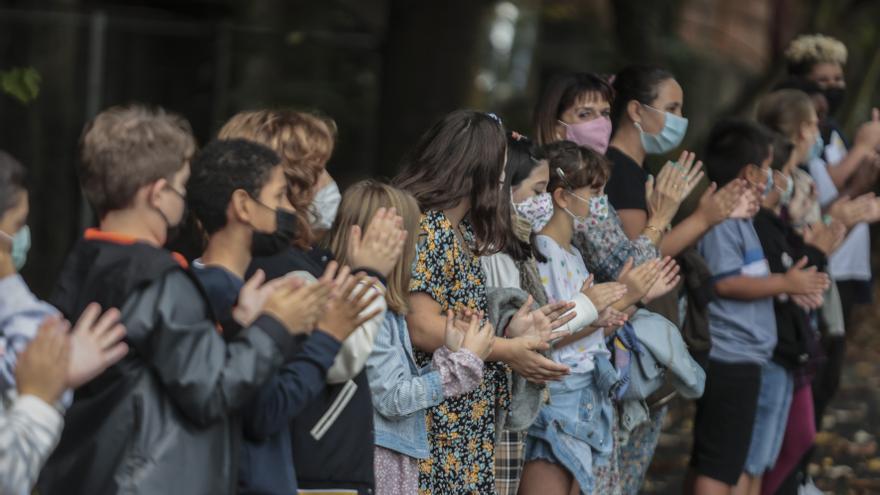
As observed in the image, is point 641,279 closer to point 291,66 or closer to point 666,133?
point 666,133

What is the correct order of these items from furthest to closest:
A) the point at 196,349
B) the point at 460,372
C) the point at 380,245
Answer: the point at 460,372, the point at 380,245, the point at 196,349

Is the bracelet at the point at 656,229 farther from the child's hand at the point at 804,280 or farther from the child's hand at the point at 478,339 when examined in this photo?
the child's hand at the point at 478,339

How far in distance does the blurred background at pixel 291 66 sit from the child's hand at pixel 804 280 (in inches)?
93.4

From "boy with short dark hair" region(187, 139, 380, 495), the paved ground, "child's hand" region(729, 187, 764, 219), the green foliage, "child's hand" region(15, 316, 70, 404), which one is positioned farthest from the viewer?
the paved ground

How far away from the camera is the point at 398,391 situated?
512 centimetres

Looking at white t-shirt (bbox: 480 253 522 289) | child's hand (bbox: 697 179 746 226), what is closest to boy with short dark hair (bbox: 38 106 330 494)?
white t-shirt (bbox: 480 253 522 289)

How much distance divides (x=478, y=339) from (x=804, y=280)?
2.55m

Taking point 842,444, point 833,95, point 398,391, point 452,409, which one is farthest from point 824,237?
point 842,444

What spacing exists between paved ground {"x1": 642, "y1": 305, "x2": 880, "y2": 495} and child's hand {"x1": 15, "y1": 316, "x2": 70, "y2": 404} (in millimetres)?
6063

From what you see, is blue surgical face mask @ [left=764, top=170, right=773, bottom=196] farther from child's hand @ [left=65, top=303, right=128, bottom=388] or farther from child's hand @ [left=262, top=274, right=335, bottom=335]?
child's hand @ [left=65, top=303, right=128, bottom=388]

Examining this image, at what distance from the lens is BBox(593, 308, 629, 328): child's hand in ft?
19.8

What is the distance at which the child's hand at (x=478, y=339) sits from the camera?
529cm

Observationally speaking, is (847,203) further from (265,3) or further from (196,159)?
(265,3)

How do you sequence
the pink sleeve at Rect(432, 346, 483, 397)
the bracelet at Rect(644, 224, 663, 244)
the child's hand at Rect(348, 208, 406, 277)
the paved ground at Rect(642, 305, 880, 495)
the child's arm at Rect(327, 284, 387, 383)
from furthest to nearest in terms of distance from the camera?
the paved ground at Rect(642, 305, 880, 495), the bracelet at Rect(644, 224, 663, 244), the pink sleeve at Rect(432, 346, 483, 397), the child's hand at Rect(348, 208, 406, 277), the child's arm at Rect(327, 284, 387, 383)
